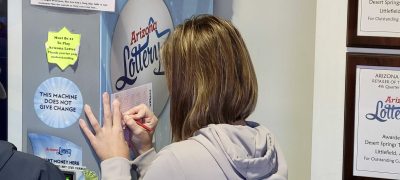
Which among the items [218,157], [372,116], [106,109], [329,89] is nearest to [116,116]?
[106,109]

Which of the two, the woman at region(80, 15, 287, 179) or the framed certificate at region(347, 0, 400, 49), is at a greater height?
Answer: the framed certificate at region(347, 0, 400, 49)

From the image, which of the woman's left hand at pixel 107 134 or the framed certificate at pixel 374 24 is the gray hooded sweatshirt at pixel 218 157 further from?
the framed certificate at pixel 374 24

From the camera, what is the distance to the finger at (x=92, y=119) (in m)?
1.67

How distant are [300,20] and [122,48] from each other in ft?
2.36

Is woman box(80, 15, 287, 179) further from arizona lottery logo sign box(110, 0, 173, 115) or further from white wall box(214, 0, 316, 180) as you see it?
white wall box(214, 0, 316, 180)

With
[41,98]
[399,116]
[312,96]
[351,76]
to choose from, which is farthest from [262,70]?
[41,98]

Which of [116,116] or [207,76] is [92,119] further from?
[207,76]

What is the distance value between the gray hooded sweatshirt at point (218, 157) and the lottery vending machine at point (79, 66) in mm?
392

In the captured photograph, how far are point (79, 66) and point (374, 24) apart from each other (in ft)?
3.04

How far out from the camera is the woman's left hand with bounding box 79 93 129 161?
5.36 ft

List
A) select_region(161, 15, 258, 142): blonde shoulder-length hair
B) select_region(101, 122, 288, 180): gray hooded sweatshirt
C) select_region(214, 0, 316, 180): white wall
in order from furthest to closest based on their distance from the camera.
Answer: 1. select_region(214, 0, 316, 180): white wall
2. select_region(161, 15, 258, 142): blonde shoulder-length hair
3. select_region(101, 122, 288, 180): gray hooded sweatshirt

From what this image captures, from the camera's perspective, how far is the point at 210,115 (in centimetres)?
146

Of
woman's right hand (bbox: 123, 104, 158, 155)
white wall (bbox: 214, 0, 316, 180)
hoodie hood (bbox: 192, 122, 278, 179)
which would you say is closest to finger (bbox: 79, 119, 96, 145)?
woman's right hand (bbox: 123, 104, 158, 155)

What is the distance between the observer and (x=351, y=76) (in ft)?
6.19
